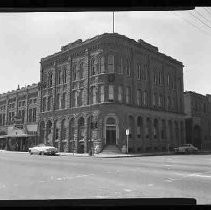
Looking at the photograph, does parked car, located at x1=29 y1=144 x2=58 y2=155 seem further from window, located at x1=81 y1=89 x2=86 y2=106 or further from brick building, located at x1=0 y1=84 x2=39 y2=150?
brick building, located at x1=0 y1=84 x2=39 y2=150

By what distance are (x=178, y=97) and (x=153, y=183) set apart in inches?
1953

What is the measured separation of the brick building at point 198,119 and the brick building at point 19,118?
96.5ft

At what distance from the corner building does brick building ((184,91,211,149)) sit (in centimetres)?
567

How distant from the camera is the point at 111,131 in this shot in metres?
44.8

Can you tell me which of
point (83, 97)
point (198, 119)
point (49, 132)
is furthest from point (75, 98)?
point (198, 119)

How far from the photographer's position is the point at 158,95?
5500 centimetres

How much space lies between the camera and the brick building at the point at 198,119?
215 feet

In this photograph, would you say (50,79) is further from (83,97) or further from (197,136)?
(197,136)

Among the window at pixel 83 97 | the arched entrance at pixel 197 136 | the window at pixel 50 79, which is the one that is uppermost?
the window at pixel 50 79

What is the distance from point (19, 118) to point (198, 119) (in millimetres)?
35863

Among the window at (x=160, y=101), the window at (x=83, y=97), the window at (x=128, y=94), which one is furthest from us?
the window at (x=160, y=101)

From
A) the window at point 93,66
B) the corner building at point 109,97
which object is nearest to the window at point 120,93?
the corner building at point 109,97

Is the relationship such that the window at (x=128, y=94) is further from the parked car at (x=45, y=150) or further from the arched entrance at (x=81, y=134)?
the parked car at (x=45, y=150)
